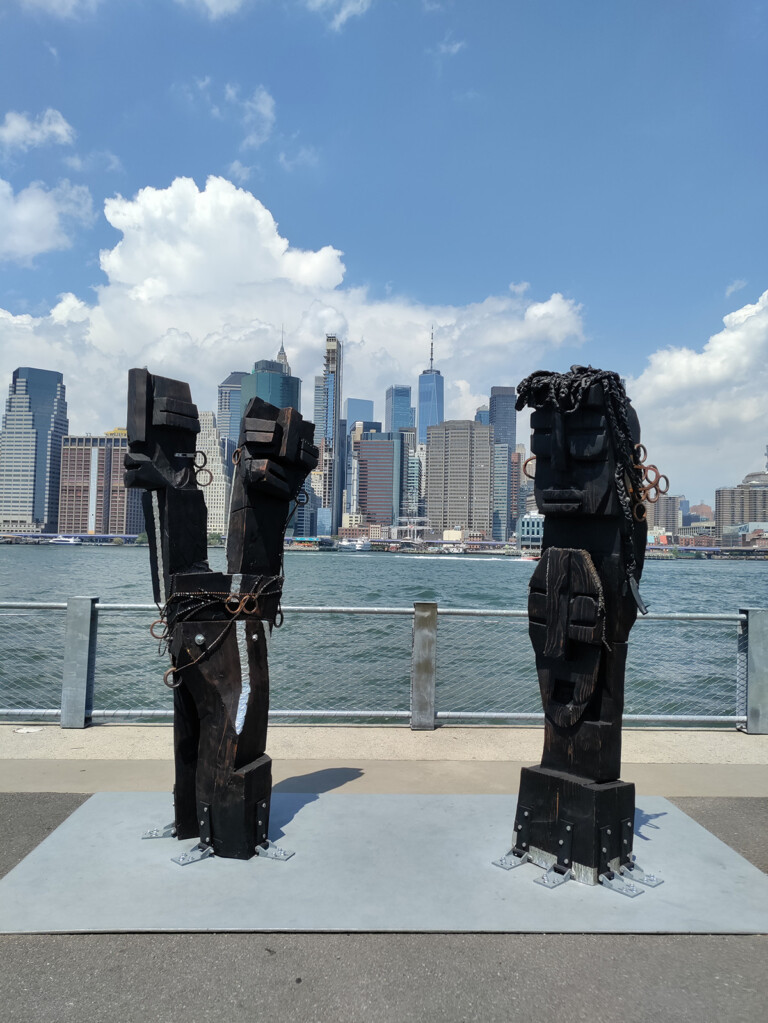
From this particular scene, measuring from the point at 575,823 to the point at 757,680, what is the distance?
16.1 ft

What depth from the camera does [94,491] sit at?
129375mm

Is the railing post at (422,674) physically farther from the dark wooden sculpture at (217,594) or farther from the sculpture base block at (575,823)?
the sculpture base block at (575,823)

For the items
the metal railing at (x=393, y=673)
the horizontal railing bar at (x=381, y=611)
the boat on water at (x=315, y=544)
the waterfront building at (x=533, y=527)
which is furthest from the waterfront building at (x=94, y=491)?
the horizontal railing bar at (x=381, y=611)

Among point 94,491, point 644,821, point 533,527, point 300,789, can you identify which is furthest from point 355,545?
point 644,821

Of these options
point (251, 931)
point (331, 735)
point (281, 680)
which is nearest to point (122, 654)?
point (281, 680)

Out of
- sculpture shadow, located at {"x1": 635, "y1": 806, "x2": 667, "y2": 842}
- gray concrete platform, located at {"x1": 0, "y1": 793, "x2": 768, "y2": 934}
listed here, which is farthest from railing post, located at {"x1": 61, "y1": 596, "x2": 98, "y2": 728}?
sculpture shadow, located at {"x1": 635, "y1": 806, "x2": 667, "y2": 842}

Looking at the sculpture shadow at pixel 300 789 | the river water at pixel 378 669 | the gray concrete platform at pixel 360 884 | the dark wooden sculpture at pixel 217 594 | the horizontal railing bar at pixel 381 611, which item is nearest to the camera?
the gray concrete platform at pixel 360 884

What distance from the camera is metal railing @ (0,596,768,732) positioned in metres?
8.10

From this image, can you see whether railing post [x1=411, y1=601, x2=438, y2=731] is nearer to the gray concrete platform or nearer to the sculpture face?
the gray concrete platform

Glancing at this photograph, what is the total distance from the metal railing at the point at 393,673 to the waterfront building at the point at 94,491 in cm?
10216

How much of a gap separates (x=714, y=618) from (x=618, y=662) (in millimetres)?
4454

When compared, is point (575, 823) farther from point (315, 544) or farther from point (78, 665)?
point (315, 544)

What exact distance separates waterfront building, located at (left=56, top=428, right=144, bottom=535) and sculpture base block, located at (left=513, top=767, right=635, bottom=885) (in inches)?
4783

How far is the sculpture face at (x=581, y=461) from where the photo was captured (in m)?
4.59
